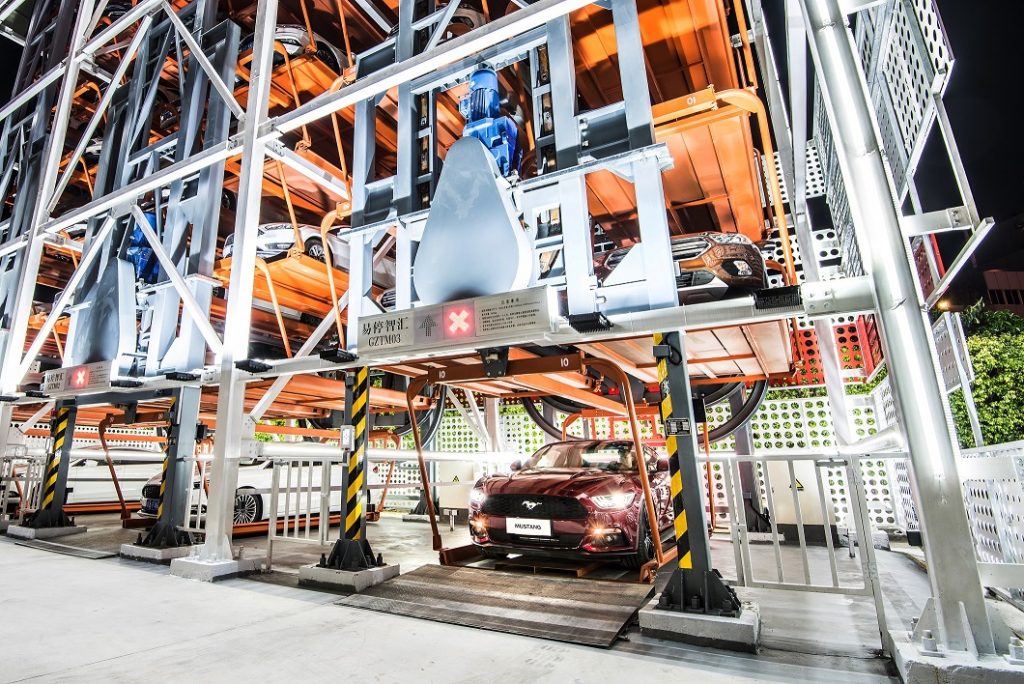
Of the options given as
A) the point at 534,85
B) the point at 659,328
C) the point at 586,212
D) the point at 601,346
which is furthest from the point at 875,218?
the point at 534,85

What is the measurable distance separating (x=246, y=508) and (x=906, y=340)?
25.9 ft

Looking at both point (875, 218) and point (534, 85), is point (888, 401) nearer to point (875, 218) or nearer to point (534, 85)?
point (875, 218)

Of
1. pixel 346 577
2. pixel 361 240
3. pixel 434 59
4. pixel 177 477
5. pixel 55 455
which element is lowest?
pixel 346 577

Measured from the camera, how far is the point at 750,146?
12.8 ft

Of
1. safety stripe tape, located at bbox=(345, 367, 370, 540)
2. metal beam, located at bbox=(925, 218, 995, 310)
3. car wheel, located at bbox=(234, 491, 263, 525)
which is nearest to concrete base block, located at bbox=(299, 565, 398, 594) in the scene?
safety stripe tape, located at bbox=(345, 367, 370, 540)

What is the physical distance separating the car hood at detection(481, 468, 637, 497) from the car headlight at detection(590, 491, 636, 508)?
0.05 metres

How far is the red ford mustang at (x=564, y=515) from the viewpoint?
398 centimetres

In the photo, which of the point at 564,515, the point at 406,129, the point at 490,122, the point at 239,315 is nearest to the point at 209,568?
the point at 239,315

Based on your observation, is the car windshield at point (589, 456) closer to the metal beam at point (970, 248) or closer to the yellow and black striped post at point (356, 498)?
the yellow and black striped post at point (356, 498)

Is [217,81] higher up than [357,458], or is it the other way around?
[217,81]

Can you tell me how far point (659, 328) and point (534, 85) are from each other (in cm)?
227

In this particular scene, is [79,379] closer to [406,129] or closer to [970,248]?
[406,129]

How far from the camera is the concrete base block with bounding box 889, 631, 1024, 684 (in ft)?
5.70

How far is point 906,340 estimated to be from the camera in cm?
219
